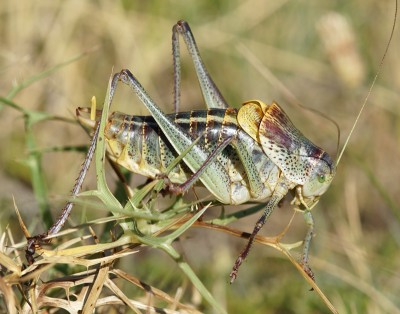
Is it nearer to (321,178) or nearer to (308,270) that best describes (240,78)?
(321,178)

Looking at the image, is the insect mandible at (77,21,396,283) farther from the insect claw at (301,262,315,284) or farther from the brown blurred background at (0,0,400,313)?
the brown blurred background at (0,0,400,313)

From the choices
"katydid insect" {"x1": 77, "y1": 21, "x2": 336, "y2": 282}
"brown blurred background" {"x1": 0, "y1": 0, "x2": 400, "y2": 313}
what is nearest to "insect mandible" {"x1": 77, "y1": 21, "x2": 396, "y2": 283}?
"katydid insect" {"x1": 77, "y1": 21, "x2": 336, "y2": 282}

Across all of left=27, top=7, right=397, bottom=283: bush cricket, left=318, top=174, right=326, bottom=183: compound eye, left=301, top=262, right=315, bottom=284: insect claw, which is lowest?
left=301, top=262, right=315, bottom=284: insect claw

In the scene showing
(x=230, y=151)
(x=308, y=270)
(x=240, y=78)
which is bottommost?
→ (x=308, y=270)

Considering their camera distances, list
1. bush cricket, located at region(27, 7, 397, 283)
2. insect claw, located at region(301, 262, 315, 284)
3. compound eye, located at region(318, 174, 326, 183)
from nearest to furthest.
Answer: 1. insect claw, located at region(301, 262, 315, 284)
2. bush cricket, located at region(27, 7, 397, 283)
3. compound eye, located at region(318, 174, 326, 183)

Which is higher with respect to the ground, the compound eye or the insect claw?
the compound eye

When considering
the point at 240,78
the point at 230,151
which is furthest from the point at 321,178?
the point at 240,78

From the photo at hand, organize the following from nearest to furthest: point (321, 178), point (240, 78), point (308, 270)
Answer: point (308, 270), point (321, 178), point (240, 78)

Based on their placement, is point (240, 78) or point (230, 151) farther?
point (240, 78)

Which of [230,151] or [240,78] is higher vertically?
[230,151]

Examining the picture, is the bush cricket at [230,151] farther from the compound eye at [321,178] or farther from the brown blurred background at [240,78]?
the brown blurred background at [240,78]
